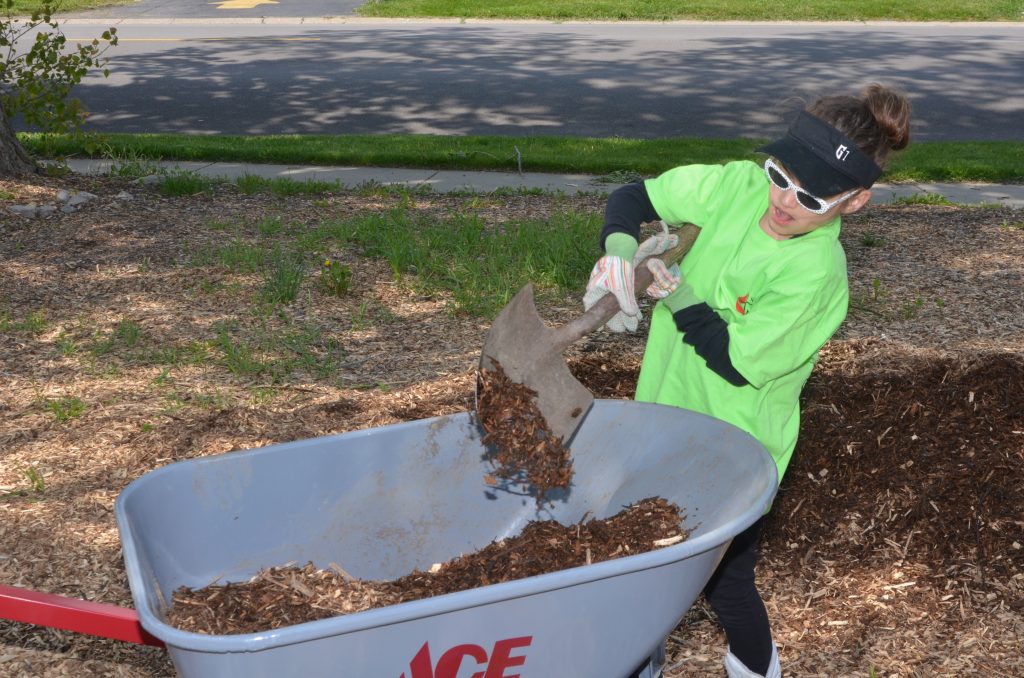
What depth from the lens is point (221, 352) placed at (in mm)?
4785

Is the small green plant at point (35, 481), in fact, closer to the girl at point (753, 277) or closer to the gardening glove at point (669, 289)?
the girl at point (753, 277)

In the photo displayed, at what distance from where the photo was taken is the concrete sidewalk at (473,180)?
7.31 m

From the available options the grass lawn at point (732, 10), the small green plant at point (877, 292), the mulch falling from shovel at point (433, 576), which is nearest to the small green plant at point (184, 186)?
the small green plant at point (877, 292)

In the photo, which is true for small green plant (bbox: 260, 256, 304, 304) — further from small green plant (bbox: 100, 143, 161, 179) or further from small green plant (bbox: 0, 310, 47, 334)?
small green plant (bbox: 100, 143, 161, 179)

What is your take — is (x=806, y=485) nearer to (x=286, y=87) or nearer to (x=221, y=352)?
(x=221, y=352)

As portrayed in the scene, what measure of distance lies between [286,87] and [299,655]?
10.4 m

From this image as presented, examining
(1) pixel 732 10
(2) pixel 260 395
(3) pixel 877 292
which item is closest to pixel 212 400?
(2) pixel 260 395

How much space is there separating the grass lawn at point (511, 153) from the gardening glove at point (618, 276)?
198 inches

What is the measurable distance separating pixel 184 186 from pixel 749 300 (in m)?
5.34

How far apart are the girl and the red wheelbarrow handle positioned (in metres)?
1.25

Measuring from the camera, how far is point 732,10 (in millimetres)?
16891

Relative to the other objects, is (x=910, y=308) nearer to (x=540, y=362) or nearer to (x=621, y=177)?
(x=621, y=177)

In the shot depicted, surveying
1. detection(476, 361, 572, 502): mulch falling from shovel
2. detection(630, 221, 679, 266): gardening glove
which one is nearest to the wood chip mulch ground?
detection(476, 361, 572, 502): mulch falling from shovel

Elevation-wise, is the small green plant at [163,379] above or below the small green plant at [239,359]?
A: below
